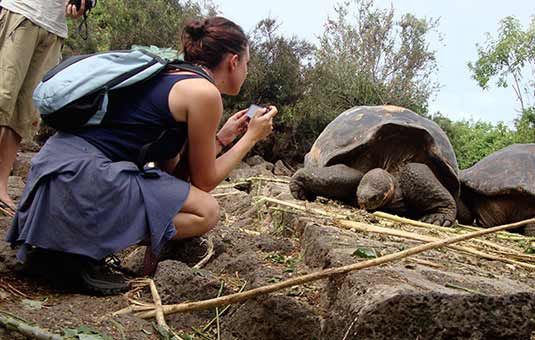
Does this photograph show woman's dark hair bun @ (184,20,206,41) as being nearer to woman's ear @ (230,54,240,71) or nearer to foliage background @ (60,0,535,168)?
woman's ear @ (230,54,240,71)

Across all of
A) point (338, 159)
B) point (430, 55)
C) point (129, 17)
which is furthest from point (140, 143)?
point (430, 55)

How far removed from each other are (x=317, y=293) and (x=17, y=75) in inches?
80.9

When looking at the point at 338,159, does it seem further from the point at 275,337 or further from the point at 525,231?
the point at 275,337

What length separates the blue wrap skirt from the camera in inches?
82.6

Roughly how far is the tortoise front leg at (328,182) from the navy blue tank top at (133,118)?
6.61 feet

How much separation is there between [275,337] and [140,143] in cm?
85

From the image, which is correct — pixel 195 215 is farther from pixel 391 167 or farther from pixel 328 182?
pixel 391 167

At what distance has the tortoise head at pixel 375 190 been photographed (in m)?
3.84

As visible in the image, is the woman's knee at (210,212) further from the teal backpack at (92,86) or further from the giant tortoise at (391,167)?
the giant tortoise at (391,167)

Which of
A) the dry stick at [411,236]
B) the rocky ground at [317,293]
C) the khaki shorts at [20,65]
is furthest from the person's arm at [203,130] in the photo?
the khaki shorts at [20,65]

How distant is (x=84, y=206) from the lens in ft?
6.88

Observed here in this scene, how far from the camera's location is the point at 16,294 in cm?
198

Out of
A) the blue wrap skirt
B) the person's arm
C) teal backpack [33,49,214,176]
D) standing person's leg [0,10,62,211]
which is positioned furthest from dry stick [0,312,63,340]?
standing person's leg [0,10,62,211]

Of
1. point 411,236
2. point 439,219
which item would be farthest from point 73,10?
point 439,219
